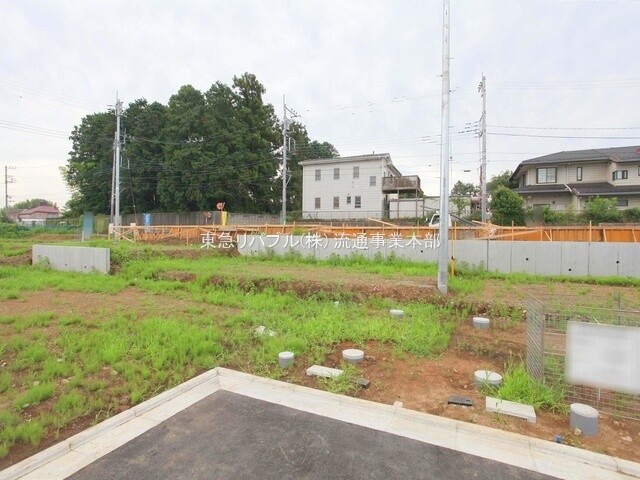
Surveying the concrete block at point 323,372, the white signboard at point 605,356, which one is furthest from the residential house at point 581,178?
the concrete block at point 323,372

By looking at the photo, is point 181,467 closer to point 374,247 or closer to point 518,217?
point 374,247

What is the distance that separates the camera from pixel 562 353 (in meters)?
3.92

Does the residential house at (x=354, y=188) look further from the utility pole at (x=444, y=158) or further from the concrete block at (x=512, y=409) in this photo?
the concrete block at (x=512, y=409)

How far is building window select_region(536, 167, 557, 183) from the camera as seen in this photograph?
26.2 meters

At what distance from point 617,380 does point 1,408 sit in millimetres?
5575

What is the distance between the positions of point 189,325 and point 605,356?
18.2 feet

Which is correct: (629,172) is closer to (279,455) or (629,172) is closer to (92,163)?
(279,455)

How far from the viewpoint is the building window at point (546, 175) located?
26.2 m

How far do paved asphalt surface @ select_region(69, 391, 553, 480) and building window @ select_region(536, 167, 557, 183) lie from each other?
29.1 meters

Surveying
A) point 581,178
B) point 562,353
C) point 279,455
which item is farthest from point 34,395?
point 581,178

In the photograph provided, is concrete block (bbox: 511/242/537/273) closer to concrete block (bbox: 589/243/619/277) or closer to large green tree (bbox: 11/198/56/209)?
concrete block (bbox: 589/243/619/277)

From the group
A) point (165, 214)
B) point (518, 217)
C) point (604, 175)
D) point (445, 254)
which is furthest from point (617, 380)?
point (165, 214)

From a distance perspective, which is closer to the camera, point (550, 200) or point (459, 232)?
point (459, 232)

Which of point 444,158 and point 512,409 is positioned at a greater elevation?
point 444,158
